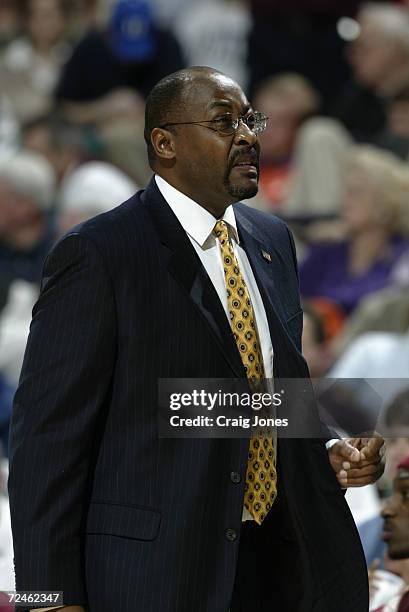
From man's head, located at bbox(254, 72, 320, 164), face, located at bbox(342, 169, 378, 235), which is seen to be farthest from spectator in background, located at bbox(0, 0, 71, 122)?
face, located at bbox(342, 169, 378, 235)

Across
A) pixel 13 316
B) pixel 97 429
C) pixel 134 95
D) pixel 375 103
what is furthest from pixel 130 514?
pixel 134 95

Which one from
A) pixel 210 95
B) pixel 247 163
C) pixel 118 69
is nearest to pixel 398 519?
pixel 247 163

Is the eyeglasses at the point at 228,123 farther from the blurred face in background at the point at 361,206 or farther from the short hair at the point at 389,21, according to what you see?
the short hair at the point at 389,21

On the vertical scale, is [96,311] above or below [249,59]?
below

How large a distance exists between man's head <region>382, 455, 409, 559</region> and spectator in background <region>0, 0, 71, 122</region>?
237 inches

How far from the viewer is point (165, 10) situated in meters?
9.28

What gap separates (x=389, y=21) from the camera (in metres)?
7.76

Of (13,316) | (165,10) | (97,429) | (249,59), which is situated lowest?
(97,429)

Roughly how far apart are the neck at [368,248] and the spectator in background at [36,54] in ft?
10.1

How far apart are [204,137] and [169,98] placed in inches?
4.2

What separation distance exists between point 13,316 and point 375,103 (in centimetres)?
273

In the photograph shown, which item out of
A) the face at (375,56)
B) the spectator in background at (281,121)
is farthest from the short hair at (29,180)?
the face at (375,56)

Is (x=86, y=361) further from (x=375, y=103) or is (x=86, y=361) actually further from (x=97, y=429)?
(x=375, y=103)

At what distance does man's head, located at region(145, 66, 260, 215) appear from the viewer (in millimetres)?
2553
